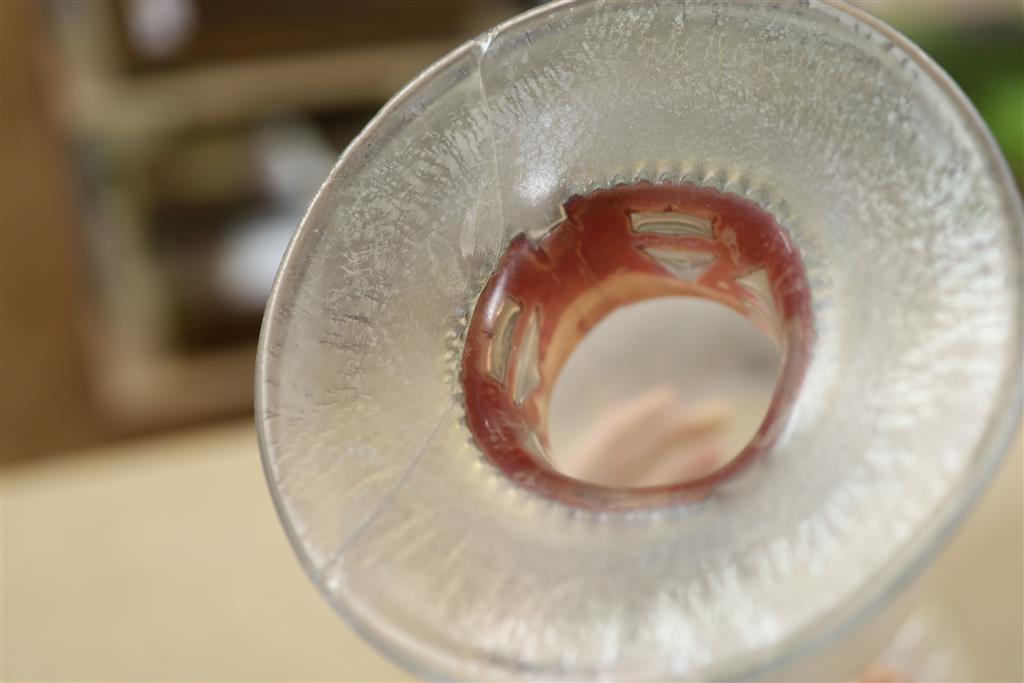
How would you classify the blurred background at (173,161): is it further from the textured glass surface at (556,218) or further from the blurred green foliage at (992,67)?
the textured glass surface at (556,218)

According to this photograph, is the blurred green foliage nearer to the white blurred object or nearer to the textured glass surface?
the white blurred object

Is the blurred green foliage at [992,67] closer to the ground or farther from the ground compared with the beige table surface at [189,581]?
farther from the ground

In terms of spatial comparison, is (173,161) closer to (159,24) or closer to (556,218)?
(159,24)

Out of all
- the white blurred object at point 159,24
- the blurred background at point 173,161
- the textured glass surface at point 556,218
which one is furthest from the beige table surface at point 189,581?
the white blurred object at point 159,24

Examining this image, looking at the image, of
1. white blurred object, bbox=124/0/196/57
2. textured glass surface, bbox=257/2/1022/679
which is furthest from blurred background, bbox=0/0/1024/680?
textured glass surface, bbox=257/2/1022/679

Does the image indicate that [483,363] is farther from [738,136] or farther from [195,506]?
[195,506]

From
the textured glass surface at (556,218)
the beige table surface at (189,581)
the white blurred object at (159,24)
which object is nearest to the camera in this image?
the textured glass surface at (556,218)

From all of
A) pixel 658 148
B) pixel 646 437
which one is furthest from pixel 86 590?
pixel 658 148
